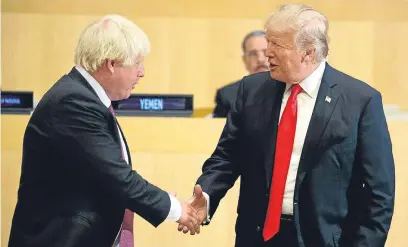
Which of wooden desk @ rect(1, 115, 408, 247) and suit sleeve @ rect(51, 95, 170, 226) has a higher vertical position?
suit sleeve @ rect(51, 95, 170, 226)

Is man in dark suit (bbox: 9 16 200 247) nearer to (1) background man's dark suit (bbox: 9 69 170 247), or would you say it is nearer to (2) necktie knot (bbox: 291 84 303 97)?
(1) background man's dark suit (bbox: 9 69 170 247)

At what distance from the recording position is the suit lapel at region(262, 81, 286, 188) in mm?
2361

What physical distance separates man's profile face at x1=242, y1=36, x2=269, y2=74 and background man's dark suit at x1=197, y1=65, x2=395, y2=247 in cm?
226

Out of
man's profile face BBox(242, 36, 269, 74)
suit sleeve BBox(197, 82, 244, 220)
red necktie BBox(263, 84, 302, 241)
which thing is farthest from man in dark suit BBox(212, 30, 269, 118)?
red necktie BBox(263, 84, 302, 241)

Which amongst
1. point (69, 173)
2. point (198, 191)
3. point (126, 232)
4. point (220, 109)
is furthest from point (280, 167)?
point (220, 109)

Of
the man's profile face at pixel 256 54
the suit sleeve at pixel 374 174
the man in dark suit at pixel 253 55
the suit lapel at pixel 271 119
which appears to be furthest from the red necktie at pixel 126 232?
the man's profile face at pixel 256 54

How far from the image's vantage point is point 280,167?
7.66 ft

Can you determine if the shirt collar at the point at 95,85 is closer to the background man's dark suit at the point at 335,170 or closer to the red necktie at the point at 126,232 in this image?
the red necktie at the point at 126,232

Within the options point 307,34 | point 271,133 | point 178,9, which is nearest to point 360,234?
point 271,133

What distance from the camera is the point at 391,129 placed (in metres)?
3.20

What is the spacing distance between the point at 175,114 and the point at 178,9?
71.2 inches

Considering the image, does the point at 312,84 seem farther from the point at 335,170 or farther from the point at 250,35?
the point at 250,35

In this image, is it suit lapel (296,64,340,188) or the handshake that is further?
the handshake

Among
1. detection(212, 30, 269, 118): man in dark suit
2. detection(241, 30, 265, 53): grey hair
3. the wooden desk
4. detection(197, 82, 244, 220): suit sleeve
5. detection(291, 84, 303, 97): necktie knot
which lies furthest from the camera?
detection(241, 30, 265, 53): grey hair
